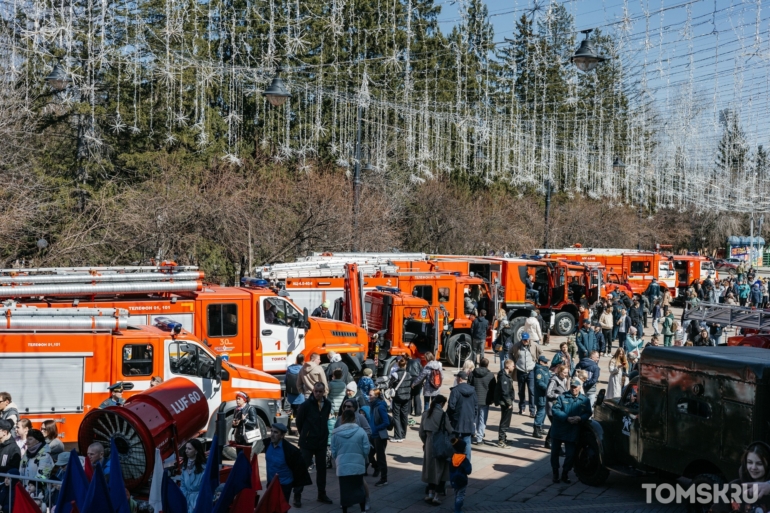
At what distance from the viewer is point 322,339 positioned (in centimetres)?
1881

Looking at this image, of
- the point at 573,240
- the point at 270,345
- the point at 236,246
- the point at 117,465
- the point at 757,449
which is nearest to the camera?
the point at 757,449

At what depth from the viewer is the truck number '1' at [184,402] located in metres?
10.4

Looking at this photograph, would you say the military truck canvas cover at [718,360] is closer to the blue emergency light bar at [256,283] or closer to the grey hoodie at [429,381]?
the grey hoodie at [429,381]

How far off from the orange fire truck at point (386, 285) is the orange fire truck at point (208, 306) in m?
2.79

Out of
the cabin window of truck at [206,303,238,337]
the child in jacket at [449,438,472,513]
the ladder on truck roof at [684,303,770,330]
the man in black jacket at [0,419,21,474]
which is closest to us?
the man in black jacket at [0,419,21,474]

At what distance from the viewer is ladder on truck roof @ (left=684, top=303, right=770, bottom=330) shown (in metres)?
15.8

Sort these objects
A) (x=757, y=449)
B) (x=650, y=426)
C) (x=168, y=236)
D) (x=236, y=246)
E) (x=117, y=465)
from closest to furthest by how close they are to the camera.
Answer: (x=757, y=449) → (x=117, y=465) → (x=650, y=426) → (x=168, y=236) → (x=236, y=246)

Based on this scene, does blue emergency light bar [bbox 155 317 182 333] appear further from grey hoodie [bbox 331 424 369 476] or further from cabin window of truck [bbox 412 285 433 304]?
cabin window of truck [bbox 412 285 433 304]

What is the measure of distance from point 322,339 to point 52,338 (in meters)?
7.20

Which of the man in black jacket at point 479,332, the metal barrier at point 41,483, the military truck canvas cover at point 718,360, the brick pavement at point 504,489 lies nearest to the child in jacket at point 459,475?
the brick pavement at point 504,489

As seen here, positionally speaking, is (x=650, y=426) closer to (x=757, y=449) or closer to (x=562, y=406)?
(x=562, y=406)

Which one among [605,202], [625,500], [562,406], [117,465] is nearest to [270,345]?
[562,406]

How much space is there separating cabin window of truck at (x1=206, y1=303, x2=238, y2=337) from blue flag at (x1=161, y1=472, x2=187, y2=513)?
29.9ft

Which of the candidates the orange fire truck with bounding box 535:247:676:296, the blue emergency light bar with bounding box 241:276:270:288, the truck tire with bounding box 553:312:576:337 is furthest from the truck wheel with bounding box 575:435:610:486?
the orange fire truck with bounding box 535:247:676:296
